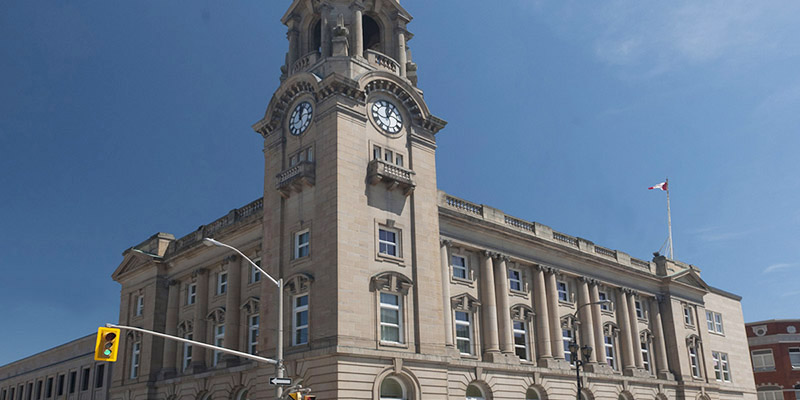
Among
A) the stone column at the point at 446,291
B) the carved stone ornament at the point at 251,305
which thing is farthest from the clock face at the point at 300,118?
the stone column at the point at 446,291

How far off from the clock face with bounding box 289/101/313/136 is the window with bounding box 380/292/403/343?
37.0 feet

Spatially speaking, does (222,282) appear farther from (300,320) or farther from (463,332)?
(463,332)

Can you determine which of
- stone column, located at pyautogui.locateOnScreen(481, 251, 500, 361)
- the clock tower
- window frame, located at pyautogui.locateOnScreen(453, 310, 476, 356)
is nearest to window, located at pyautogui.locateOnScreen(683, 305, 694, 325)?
stone column, located at pyautogui.locateOnScreen(481, 251, 500, 361)

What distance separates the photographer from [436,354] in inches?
1489

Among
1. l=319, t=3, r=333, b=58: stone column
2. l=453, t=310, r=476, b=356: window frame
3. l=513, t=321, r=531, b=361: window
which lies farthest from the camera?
l=513, t=321, r=531, b=361: window

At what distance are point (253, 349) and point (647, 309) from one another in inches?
1372

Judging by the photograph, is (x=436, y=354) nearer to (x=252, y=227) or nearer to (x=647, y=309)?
(x=252, y=227)

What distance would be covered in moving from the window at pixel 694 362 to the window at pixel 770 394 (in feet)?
75.8

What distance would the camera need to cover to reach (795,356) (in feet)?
259

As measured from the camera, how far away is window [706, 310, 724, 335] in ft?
221

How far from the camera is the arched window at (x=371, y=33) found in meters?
47.5

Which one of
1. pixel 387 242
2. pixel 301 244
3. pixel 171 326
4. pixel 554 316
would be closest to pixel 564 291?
pixel 554 316

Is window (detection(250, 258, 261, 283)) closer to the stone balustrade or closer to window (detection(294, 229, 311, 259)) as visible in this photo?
window (detection(294, 229, 311, 259))

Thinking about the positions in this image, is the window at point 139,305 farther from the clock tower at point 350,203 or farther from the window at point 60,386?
the window at point 60,386
